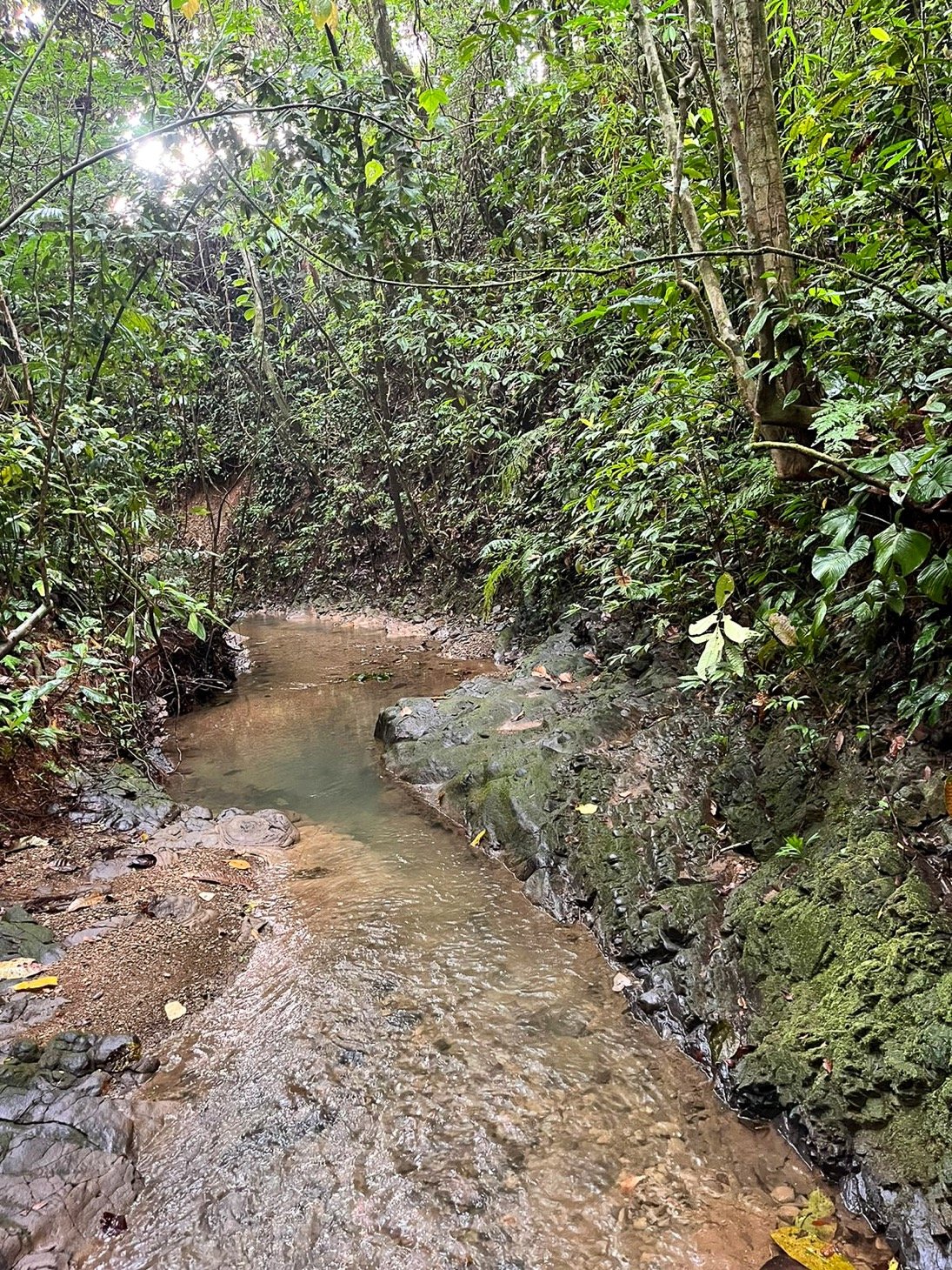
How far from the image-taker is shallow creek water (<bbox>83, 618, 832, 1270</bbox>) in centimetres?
211

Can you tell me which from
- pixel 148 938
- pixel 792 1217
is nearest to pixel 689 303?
pixel 792 1217

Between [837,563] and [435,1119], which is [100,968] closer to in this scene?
[435,1119]

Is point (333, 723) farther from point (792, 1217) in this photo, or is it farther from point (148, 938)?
point (792, 1217)

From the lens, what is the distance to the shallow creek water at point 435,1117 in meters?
2.11

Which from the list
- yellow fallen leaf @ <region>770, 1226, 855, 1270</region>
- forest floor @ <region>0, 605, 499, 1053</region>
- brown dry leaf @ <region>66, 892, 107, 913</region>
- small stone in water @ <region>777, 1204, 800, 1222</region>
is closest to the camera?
yellow fallen leaf @ <region>770, 1226, 855, 1270</region>

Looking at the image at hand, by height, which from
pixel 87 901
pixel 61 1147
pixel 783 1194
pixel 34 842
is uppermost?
pixel 34 842

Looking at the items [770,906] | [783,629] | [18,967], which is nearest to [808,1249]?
[770,906]

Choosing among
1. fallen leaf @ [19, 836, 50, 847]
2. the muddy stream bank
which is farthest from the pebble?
fallen leaf @ [19, 836, 50, 847]

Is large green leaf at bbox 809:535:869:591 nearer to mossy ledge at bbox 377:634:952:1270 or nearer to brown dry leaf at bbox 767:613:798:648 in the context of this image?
brown dry leaf at bbox 767:613:798:648

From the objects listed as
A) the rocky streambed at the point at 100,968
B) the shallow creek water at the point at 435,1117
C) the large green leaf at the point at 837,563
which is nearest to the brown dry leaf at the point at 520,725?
the shallow creek water at the point at 435,1117

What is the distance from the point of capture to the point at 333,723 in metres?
7.49

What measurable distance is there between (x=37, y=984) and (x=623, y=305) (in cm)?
398

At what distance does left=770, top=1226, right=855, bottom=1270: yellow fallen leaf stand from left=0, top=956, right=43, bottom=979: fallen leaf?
3.24 meters

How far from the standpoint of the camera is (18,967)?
10.8 feet
